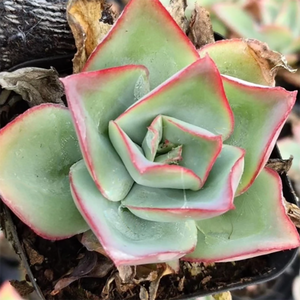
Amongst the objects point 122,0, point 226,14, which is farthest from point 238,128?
point 122,0

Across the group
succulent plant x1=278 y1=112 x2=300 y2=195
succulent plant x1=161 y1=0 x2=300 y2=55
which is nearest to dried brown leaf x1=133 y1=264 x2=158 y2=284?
succulent plant x1=278 y1=112 x2=300 y2=195

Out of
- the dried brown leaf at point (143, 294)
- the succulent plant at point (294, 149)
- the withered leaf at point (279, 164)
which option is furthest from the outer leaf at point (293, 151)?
the dried brown leaf at point (143, 294)

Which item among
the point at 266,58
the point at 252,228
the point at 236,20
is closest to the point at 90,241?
the point at 252,228

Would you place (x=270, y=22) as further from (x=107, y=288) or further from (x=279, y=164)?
(x=107, y=288)

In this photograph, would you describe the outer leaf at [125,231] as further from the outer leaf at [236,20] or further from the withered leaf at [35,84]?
the outer leaf at [236,20]

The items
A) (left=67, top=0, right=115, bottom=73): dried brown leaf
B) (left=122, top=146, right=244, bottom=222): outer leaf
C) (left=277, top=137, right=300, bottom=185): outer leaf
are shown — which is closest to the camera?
(left=122, top=146, right=244, bottom=222): outer leaf

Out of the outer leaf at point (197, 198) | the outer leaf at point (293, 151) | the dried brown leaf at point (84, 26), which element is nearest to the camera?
the outer leaf at point (197, 198)

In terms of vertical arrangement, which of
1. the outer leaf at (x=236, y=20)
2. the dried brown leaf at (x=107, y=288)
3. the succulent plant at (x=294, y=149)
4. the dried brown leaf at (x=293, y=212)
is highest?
the dried brown leaf at (x=107, y=288)

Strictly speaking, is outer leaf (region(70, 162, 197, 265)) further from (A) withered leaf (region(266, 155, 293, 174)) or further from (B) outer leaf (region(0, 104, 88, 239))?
(A) withered leaf (region(266, 155, 293, 174))
